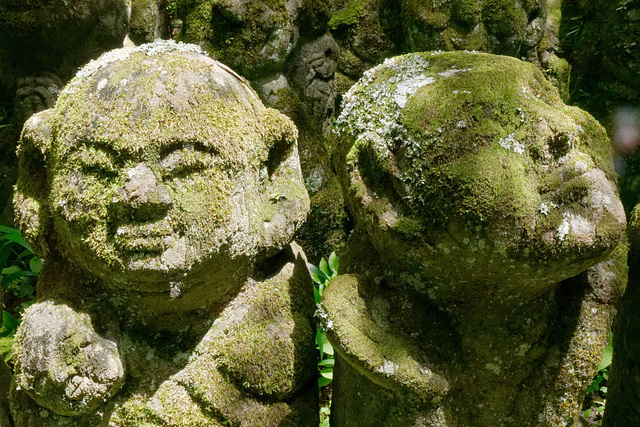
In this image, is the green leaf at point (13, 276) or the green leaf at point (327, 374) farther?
the green leaf at point (13, 276)

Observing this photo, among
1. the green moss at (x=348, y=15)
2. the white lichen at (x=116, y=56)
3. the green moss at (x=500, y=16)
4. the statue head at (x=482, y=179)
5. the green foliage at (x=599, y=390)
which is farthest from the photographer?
the green moss at (x=348, y=15)

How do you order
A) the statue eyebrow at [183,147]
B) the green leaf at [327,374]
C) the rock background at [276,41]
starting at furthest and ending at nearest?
the rock background at [276,41] → the green leaf at [327,374] → the statue eyebrow at [183,147]

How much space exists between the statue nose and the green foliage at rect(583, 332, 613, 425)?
8.64 feet

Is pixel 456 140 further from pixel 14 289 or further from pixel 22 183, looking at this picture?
pixel 14 289

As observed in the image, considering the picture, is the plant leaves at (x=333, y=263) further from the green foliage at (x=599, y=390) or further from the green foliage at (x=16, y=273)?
Result: the green foliage at (x=16, y=273)

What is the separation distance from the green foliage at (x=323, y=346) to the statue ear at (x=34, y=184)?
3.85ft

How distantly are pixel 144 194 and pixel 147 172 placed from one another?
75mm

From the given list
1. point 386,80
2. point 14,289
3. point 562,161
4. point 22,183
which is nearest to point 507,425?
point 562,161

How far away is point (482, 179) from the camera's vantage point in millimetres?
1813

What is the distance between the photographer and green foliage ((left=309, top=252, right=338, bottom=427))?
3.13m

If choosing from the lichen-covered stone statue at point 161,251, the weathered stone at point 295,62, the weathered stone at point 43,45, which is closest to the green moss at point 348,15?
the weathered stone at point 295,62

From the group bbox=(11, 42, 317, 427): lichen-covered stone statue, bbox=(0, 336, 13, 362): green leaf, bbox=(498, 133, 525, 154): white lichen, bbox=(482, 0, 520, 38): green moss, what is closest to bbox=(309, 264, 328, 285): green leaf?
bbox=(11, 42, 317, 427): lichen-covered stone statue

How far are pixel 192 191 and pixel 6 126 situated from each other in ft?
8.24

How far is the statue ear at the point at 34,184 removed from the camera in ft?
6.95
